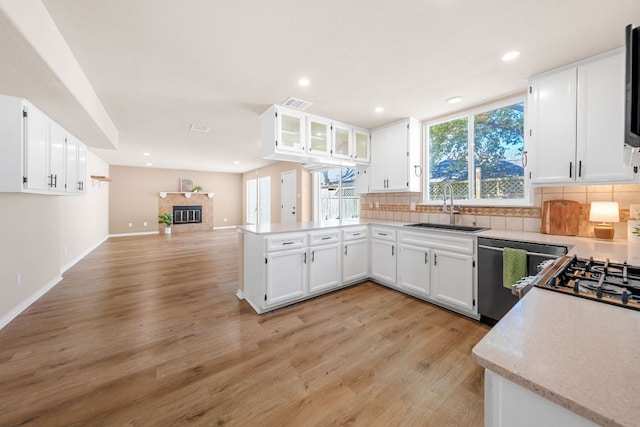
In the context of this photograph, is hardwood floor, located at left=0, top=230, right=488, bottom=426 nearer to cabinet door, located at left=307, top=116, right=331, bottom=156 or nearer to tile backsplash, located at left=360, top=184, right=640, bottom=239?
tile backsplash, located at left=360, top=184, right=640, bottom=239

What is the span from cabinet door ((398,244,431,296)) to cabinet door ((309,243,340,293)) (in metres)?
0.82

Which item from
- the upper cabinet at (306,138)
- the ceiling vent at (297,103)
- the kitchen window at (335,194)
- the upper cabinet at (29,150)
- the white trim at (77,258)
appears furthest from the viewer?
the kitchen window at (335,194)

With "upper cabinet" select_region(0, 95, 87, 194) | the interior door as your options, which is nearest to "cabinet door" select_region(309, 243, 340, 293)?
"upper cabinet" select_region(0, 95, 87, 194)

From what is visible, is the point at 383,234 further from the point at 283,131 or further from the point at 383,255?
the point at 283,131

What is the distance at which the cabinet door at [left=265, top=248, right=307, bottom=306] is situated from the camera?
2695 mm

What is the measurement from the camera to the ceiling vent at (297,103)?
2.95 meters

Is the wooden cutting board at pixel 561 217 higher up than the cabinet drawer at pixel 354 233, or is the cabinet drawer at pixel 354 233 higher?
the wooden cutting board at pixel 561 217

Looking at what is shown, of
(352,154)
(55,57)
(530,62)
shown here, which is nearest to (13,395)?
(55,57)

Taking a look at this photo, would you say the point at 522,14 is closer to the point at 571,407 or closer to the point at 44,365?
the point at 571,407

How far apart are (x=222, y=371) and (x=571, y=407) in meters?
1.98

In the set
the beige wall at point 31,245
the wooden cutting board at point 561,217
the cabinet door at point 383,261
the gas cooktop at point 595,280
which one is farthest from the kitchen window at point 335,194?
the beige wall at point 31,245

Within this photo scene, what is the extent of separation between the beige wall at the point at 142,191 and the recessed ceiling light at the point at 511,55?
9847 millimetres

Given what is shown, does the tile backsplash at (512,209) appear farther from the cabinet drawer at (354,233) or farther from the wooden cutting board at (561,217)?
the cabinet drawer at (354,233)

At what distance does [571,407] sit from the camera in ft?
1.55
